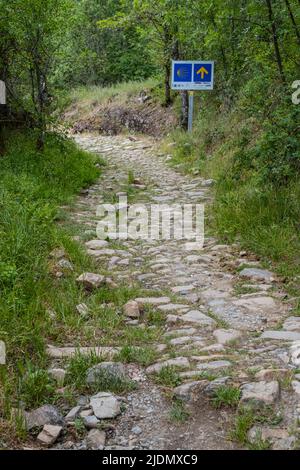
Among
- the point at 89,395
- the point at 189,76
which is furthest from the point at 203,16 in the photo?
the point at 89,395

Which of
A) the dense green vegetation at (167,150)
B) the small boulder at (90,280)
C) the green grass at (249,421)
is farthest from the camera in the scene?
the small boulder at (90,280)

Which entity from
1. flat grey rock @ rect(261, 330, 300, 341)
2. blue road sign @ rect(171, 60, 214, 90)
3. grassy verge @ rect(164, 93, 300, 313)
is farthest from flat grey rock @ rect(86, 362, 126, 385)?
blue road sign @ rect(171, 60, 214, 90)

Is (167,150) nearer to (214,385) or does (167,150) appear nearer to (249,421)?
(214,385)

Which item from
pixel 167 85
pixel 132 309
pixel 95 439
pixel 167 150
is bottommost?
pixel 95 439

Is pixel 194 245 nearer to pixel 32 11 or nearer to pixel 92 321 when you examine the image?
pixel 92 321

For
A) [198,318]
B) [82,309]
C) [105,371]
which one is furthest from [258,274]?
[105,371]

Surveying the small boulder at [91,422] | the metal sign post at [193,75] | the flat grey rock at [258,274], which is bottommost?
the small boulder at [91,422]

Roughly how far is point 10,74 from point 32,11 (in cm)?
164

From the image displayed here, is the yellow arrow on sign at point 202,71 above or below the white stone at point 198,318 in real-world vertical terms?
above

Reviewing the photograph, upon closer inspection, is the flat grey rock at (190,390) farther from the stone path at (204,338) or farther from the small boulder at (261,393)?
the small boulder at (261,393)

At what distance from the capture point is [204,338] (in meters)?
3.76

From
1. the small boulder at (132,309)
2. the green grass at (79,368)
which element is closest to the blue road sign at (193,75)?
the small boulder at (132,309)

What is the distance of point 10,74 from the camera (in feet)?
31.5

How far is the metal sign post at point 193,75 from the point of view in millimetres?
11898
